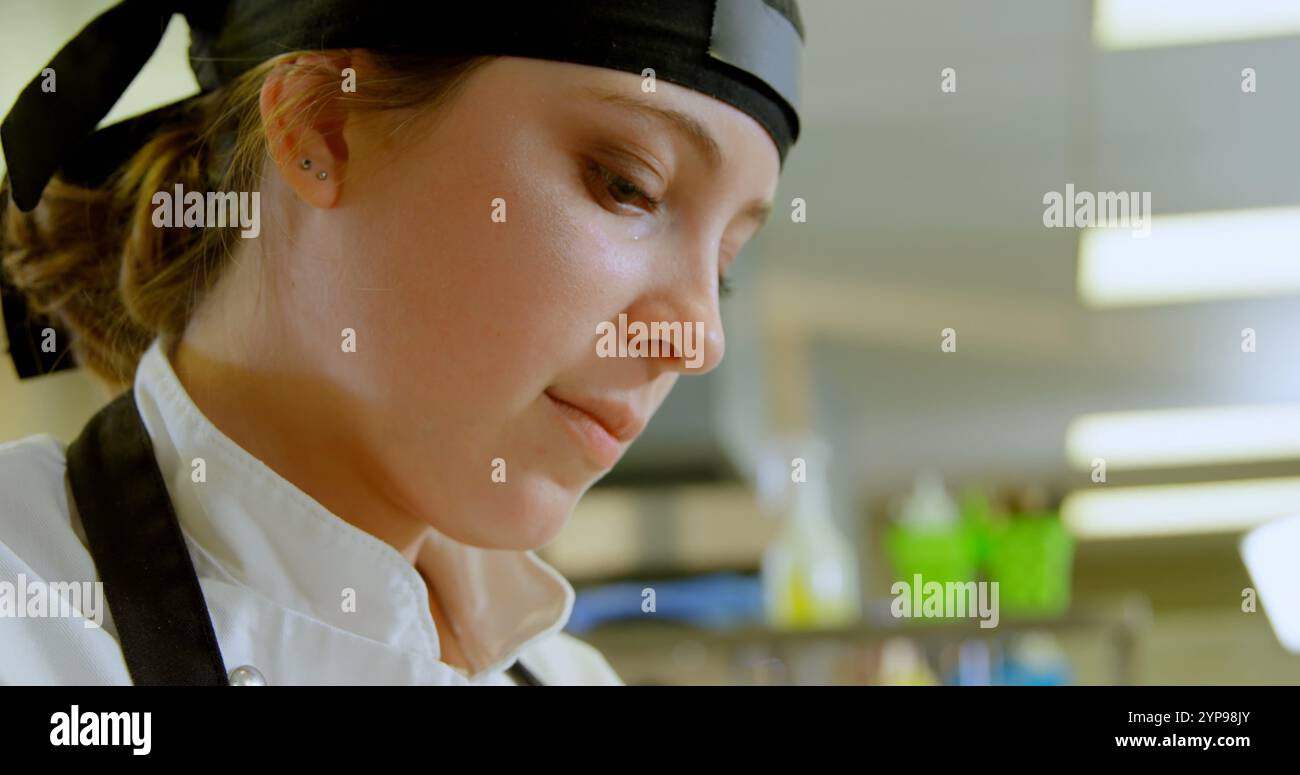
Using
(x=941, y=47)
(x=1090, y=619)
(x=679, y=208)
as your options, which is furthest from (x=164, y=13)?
(x=1090, y=619)

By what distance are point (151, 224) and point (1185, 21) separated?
1.38 m

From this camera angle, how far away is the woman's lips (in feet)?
1.98

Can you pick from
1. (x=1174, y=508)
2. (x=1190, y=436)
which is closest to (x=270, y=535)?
(x=1190, y=436)

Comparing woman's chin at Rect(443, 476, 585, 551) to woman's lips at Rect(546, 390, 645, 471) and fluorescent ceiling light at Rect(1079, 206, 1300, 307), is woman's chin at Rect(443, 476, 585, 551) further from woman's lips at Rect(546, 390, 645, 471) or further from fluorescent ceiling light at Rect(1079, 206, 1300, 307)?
fluorescent ceiling light at Rect(1079, 206, 1300, 307)

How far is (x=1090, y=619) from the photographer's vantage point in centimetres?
203

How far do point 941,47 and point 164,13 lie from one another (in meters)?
1.28

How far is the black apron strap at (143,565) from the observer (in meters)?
0.56

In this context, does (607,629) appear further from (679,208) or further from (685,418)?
(679,208)

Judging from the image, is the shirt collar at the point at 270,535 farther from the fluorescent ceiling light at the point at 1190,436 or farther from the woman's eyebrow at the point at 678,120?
the fluorescent ceiling light at the point at 1190,436

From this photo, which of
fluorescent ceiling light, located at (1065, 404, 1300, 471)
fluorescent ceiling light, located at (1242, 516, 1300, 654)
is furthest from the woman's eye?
fluorescent ceiling light, located at (1065, 404, 1300, 471)

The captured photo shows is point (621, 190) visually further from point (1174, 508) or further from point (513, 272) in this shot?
point (1174, 508)

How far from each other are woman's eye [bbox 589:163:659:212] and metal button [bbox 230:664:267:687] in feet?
0.84

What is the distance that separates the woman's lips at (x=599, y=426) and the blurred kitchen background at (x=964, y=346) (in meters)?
0.26

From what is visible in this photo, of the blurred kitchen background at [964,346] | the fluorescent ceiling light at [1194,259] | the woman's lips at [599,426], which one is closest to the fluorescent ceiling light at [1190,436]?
the blurred kitchen background at [964,346]
